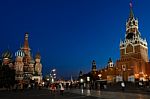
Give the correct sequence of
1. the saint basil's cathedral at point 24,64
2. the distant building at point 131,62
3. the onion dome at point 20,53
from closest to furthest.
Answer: the distant building at point 131,62, the saint basil's cathedral at point 24,64, the onion dome at point 20,53

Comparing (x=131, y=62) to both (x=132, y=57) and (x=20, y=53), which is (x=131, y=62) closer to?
(x=132, y=57)

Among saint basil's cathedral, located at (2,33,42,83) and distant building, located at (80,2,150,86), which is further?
saint basil's cathedral, located at (2,33,42,83)

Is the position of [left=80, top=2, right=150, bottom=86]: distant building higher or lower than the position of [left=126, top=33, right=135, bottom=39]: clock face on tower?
lower

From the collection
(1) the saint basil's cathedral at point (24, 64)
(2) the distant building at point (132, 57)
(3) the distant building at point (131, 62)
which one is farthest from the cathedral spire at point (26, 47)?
(2) the distant building at point (132, 57)

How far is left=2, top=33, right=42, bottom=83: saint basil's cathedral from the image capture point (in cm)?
14881

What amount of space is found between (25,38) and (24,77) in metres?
36.2

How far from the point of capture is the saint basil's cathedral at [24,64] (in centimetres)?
14881

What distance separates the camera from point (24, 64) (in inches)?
6348

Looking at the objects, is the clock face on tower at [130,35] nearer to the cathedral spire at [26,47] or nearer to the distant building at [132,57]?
the distant building at [132,57]

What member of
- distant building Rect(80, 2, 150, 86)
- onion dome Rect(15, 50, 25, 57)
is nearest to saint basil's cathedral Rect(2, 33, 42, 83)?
onion dome Rect(15, 50, 25, 57)

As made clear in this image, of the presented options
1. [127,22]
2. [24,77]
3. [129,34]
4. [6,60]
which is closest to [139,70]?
[129,34]

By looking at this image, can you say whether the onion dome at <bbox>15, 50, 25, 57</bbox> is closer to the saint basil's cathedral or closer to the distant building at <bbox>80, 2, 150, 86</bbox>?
the saint basil's cathedral

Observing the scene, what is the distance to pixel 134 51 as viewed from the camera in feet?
452

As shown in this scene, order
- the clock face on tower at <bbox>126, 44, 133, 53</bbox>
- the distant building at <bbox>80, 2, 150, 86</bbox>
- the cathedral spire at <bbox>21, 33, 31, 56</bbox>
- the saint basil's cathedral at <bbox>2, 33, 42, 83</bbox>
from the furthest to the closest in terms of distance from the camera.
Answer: the cathedral spire at <bbox>21, 33, 31, 56</bbox>, the saint basil's cathedral at <bbox>2, 33, 42, 83</bbox>, the clock face on tower at <bbox>126, 44, 133, 53</bbox>, the distant building at <bbox>80, 2, 150, 86</bbox>
